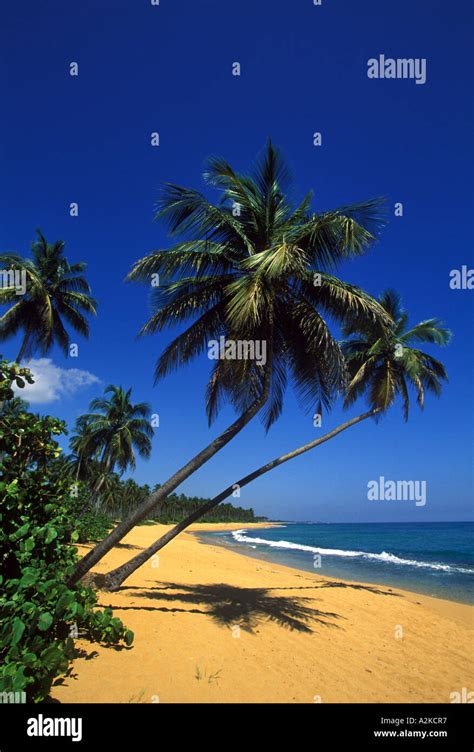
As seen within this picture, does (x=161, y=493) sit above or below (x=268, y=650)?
above

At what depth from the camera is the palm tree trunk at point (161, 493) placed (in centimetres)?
733

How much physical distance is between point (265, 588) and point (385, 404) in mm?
8174

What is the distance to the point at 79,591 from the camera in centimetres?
511

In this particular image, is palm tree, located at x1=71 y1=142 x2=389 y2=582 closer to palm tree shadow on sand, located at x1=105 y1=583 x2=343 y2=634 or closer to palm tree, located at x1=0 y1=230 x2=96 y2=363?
palm tree shadow on sand, located at x1=105 y1=583 x2=343 y2=634

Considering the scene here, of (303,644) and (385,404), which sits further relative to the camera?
(385,404)

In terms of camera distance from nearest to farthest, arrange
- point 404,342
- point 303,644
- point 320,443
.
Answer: point 303,644, point 320,443, point 404,342

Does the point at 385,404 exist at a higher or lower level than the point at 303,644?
higher

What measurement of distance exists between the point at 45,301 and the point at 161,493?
14.8 metres

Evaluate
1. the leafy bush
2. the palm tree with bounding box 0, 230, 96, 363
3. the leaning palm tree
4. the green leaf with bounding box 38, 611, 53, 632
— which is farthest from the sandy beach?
the palm tree with bounding box 0, 230, 96, 363

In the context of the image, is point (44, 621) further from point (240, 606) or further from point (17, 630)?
point (240, 606)

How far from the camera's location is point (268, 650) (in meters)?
6.70

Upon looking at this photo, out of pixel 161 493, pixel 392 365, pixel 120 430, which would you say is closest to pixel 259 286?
pixel 161 493
